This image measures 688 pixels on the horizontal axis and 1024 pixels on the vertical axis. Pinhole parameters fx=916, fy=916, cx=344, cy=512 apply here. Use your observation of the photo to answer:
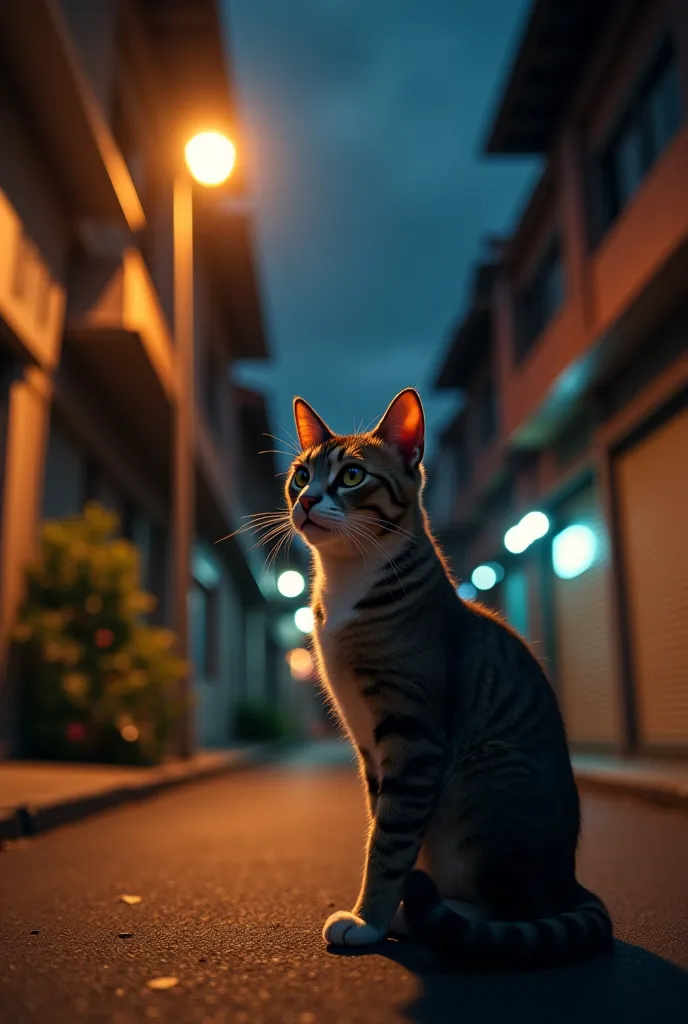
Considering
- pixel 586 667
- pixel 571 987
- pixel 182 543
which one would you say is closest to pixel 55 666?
pixel 182 543

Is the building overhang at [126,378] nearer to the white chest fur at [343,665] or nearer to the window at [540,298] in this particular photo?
the window at [540,298]

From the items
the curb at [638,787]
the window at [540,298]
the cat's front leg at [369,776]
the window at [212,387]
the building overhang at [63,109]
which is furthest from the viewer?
the window at [212,387]

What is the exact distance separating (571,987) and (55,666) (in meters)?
7.62

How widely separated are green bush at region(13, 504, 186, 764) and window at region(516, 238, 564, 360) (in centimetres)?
1017

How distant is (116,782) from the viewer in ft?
24.6

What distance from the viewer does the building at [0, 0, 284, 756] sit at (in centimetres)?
881

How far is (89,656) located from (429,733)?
7486mm

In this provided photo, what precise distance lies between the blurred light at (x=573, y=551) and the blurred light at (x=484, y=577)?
4871 mm

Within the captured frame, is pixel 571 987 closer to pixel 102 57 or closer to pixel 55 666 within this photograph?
pixel 55 666

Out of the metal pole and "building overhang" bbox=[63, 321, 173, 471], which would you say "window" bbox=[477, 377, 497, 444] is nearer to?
"building overhang" bbox=[63, 321, 173, 471]

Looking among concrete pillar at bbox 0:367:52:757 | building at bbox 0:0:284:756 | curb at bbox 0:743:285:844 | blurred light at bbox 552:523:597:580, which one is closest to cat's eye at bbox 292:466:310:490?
curb at bbox 0:743:285:844

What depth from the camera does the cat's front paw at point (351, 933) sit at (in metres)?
2.61

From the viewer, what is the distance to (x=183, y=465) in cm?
1200

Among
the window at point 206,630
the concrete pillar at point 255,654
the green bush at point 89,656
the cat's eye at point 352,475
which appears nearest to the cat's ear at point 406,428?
the cat's eye at point 352,475
